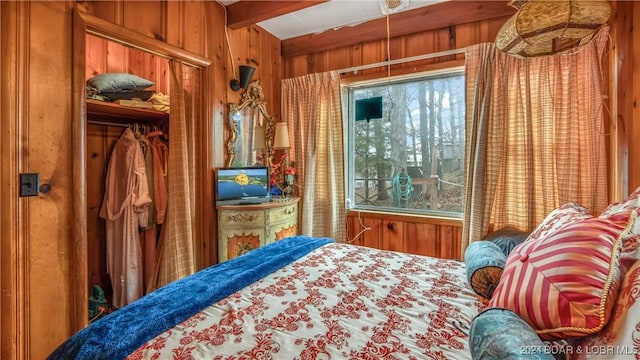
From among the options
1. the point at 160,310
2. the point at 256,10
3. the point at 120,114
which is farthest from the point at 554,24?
the point at 120,114

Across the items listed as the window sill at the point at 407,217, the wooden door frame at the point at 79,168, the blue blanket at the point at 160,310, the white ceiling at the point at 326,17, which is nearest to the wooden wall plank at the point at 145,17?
the wooden door frame at the point at 79,168

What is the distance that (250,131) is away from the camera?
118 inches

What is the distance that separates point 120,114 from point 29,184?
3.44ft

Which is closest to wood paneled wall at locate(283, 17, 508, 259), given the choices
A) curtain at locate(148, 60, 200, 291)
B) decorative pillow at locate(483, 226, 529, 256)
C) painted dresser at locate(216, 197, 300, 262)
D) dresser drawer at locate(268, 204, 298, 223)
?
decorative pillow at locate(483, 226, 529, 256)

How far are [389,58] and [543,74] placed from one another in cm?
127

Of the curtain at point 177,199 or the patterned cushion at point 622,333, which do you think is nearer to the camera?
the patterned cushion at point 622,333

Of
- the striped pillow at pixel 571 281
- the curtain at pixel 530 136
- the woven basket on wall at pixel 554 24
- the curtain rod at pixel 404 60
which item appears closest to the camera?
the striped pillow at pixel 571 281

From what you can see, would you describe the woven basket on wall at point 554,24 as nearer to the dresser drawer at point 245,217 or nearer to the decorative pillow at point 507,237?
the decorative pillow at point 507,237

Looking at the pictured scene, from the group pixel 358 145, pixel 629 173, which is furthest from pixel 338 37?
pixel 629 173

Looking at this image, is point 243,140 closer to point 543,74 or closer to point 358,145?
point 358,145

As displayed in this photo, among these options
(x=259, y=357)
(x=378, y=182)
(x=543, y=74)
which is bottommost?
(x=259, y=357)

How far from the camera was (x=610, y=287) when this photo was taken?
71 centimetres

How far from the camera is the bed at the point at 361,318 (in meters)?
0.71

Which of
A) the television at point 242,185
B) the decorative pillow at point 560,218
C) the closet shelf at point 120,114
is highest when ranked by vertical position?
the closet shelf at point 120,114
